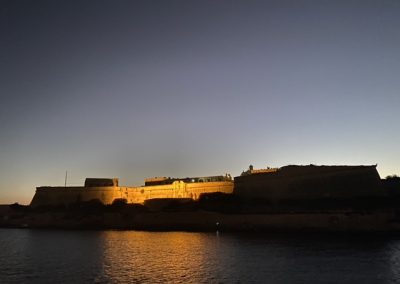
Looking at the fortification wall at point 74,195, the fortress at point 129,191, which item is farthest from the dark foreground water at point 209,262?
the fortification wall at point 74,195

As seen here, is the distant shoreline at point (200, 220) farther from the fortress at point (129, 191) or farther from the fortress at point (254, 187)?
the fortress at point (254, 187)

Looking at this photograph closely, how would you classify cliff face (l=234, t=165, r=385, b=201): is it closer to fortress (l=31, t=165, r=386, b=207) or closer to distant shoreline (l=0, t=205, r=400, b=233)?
fortress (l=31, t=165, r=386, b=207)

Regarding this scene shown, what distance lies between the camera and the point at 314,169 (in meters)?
40.8

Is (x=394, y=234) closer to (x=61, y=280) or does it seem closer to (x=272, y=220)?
(x=272, y=220)

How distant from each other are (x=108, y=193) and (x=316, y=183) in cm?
2888

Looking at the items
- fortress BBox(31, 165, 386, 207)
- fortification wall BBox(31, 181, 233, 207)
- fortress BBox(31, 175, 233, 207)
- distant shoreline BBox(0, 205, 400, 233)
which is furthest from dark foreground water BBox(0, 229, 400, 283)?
fortification wall BBox(31, 181, 233, 207)

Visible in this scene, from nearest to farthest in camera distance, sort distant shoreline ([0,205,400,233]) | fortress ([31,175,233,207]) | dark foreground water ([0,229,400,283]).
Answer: dark foreground water ([0,229,400,283]) < distant shoreline ([0,205,400,233]) < fortress ([31,175,233,207])

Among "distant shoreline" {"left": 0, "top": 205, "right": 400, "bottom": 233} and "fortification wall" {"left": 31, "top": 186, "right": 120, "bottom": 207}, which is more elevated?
"fortification wall" {"left": 31, "top": 186, "right": 120, "bottom": 207}

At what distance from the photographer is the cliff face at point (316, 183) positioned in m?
38.3

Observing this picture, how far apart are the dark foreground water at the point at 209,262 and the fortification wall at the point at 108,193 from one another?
1030 inches

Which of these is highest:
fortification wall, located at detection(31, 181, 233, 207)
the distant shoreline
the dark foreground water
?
fortification wall, located at detection(31, 181, 233, 207)

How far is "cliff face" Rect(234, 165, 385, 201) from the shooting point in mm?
38312

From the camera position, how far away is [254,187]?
4666 centimetres

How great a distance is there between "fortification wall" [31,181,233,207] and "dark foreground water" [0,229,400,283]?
2616 centimetres
